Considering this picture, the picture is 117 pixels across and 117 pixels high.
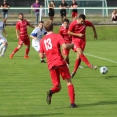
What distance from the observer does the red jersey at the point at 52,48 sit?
11.7 meters

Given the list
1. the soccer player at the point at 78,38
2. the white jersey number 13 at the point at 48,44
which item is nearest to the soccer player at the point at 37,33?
the soccer player at the point at 78,38

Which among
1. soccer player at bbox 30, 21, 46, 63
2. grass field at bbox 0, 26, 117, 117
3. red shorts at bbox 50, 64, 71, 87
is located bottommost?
grass field at bbox 0, 26, 117, 117

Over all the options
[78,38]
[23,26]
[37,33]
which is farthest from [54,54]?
[23,26]

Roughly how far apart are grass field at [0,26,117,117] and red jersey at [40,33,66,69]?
1106 millimetres

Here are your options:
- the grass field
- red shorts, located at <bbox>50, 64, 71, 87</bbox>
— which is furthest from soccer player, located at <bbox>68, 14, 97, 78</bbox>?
red shorts, located at <bbox>50, 64, 71, 87</bbox>

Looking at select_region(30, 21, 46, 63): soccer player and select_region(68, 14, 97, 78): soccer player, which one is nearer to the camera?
select_region(68, 14, 97, 78): soccer player

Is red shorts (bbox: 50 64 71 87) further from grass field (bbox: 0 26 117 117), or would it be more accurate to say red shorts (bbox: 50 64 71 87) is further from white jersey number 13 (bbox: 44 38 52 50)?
grass field (bbox: 0 26 117 117)

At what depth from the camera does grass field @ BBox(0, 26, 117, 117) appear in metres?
11.8

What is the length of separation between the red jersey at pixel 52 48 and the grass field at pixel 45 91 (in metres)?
1.11

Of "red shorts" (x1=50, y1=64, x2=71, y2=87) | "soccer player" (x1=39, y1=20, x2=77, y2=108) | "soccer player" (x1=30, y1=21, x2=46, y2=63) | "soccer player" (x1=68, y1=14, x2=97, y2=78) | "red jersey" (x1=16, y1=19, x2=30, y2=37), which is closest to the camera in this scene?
"soccer player" (x1=39, y1=20, x2=77, y2=108)

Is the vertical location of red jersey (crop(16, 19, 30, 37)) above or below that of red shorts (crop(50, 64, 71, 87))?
above

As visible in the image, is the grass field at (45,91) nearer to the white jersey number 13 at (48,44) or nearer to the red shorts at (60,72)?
the red shorts at (60,72)

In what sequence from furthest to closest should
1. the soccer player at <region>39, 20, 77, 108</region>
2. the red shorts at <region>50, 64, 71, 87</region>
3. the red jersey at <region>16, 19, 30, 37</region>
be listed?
the red jersey at <region>16, 19, 30, 37</region> < the red shorts at <region>50, 64, 71, 87</region> < the soccer player at <region>39, 20, 77, 108</region>

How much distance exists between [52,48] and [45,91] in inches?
124
